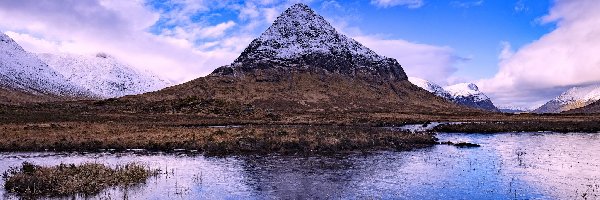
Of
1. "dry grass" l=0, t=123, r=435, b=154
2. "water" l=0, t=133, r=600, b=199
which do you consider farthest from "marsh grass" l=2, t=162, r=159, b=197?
"dry grass" l=0, t=123, r=435, b=154

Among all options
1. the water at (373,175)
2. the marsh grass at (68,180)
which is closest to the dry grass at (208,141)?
the water at (373,175)

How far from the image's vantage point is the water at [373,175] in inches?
976

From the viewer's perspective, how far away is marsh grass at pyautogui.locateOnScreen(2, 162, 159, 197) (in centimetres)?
2370

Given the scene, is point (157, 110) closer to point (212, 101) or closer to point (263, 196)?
point (212, 101)

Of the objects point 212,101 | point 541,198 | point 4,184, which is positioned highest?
point 212,101

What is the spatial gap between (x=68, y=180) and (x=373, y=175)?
17.2m

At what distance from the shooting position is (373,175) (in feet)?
100

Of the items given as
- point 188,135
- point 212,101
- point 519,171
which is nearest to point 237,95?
point 212,101

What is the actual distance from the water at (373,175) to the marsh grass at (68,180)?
0.96 metres

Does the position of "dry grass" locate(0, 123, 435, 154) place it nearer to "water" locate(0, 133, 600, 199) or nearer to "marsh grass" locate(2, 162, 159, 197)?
"water" locate(0, 133, 600, 199)

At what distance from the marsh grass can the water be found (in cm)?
96

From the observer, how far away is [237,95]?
647 feet

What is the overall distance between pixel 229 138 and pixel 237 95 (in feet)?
492

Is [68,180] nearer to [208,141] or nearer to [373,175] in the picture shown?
[373,175]
